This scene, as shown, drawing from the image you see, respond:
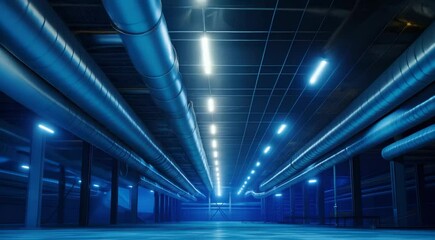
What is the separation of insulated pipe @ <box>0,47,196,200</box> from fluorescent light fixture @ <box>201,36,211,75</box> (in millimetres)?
4657

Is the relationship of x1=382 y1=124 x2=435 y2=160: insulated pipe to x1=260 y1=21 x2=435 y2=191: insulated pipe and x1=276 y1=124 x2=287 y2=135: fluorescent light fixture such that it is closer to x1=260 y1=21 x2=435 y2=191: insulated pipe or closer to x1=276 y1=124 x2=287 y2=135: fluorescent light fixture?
x1=260 y1=21 x2=435 y2=191: insulated pipe

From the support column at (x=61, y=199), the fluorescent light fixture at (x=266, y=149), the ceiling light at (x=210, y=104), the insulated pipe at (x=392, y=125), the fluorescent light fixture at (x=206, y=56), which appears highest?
the fluorescent light fixture at (x=206, y=56)

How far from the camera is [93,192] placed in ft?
163

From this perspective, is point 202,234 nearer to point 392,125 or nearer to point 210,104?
point 210,104

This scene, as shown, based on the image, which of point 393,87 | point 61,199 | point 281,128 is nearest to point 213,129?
point 281,128

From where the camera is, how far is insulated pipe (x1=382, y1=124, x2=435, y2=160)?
686 inches

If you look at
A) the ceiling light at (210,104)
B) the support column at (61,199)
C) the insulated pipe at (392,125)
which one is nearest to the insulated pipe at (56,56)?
the ceiling light at (210,104)

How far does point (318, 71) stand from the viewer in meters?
15.2

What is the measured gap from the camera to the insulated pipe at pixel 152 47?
715 cm

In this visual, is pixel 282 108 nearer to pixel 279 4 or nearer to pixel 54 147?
pixel 279 4

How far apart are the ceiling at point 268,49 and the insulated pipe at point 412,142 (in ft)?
10.4

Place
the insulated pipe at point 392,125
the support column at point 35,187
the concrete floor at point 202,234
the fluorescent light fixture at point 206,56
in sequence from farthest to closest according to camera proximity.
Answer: the support column at point 35,187, the insulated pipe at point 392,125, the fluorescent light fixture at point 206,56, the concrete floor at point 202,234

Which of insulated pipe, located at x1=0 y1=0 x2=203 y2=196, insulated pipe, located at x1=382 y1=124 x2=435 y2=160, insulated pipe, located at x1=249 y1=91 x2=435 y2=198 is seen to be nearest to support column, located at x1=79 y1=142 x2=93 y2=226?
insulated pipe, located at x1=0 y1=0 x2=203 y2=196

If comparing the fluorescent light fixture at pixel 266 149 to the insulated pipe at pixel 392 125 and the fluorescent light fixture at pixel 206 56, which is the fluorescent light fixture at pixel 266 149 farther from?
the fluorescent light fixture at pixel 206 56
